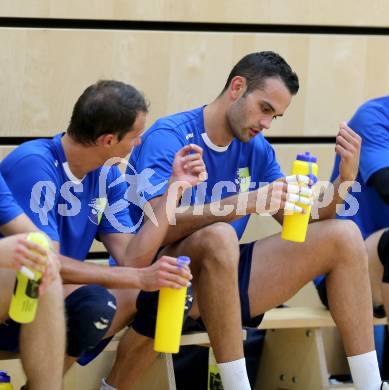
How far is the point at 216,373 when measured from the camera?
280 centimetres

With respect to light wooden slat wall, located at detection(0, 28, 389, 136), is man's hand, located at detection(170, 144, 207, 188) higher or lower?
lower

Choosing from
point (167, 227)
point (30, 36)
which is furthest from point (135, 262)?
point (30, 36)

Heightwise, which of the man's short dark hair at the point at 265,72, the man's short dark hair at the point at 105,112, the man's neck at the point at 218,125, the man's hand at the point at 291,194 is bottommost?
the man's hand at the point at 291,194

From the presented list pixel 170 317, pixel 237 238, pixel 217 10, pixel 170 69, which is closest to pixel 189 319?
pixel 237 238

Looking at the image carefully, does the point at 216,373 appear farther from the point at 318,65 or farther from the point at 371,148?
the point at 318,65

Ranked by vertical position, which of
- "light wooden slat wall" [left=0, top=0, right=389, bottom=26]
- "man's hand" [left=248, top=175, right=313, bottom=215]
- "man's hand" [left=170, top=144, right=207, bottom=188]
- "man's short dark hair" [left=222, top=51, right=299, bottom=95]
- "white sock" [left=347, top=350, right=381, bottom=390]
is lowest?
"white sock" [left=347, top=350, right=381, bottom=390]

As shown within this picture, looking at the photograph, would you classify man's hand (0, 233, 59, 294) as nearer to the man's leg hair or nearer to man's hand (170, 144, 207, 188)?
the man's leg hair

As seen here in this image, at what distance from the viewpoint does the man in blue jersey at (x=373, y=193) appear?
2.88 m

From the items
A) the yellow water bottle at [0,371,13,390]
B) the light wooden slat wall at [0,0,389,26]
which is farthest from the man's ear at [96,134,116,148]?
the light wooden slat wall at [0,0,389,26]

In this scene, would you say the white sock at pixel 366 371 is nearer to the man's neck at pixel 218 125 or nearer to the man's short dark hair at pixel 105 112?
the man's neck at pixel 218 125

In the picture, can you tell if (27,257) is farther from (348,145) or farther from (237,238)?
(348,145)

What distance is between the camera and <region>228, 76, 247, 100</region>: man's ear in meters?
2.67

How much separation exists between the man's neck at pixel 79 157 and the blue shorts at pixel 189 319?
1.16ft

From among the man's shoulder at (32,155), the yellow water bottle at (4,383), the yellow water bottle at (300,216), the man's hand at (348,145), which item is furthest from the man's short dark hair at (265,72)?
the yellow water bottle at (4,383)
